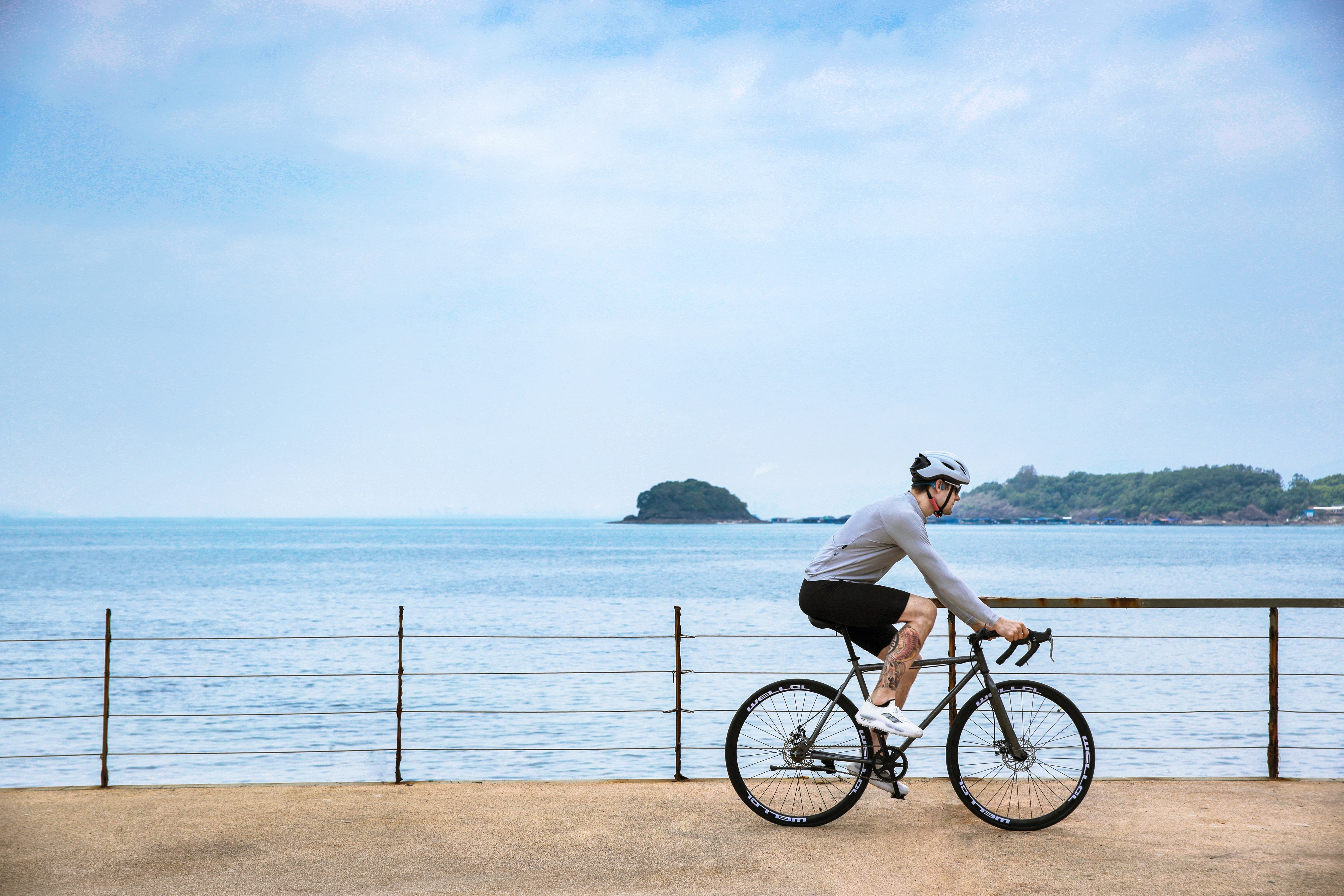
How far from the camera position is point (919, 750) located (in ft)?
50.5

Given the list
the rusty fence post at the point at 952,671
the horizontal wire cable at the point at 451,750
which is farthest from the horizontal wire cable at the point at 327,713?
the rusty fence post at the point at 952,671

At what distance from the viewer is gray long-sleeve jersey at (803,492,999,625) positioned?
16.3 ft

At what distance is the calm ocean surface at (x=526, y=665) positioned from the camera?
15969 mm

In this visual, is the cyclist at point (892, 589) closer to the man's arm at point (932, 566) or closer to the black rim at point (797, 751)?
the man's arm at point (932, 566)

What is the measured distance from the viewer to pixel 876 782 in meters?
5.32

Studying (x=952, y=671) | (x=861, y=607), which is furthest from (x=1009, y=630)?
(x=952, y=671)

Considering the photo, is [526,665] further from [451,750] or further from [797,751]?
[797,751]

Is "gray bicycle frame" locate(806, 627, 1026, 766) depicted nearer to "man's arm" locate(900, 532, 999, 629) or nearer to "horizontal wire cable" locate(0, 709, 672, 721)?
"man's arm" locate(900, 532, 999, 629)

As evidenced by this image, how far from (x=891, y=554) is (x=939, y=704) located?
31.2 inches

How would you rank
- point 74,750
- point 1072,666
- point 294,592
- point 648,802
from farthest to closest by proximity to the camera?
point 294,592 → point 1072,666 → point 74,750 → point 648,802

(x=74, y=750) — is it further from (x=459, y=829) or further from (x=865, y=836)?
(x=865, y=836)

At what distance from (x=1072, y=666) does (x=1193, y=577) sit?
46321 mm

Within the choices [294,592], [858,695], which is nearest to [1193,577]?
[294,592]

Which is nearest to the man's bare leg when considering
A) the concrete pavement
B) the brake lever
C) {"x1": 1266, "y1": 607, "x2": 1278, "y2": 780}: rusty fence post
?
the brake lever
